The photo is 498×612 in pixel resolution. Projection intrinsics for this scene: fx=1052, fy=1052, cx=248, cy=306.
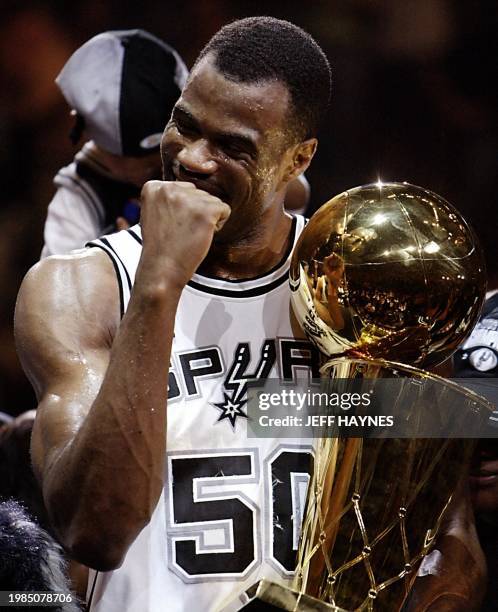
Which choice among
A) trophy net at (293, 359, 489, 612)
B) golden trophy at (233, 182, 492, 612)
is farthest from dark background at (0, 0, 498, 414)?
trophy net at (293, 359, 489, 612)

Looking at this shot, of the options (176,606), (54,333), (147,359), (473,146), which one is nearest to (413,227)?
(147,359)

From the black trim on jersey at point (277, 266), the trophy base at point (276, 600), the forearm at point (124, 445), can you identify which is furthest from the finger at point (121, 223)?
the trophy base at point (276, 600)

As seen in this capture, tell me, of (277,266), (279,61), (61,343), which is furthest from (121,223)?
(61,343)

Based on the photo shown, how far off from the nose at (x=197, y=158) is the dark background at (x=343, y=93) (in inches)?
69.7

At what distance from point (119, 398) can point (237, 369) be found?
0.36m

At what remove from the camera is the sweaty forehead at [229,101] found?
1761 mm

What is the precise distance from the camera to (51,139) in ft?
11.6

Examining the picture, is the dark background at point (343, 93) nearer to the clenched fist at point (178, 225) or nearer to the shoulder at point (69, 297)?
the shoulder at point (69, 297)

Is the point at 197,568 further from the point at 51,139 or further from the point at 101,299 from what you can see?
the point at 51,139

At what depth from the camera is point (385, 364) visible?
162cm

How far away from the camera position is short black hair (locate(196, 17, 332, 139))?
1823 millimetres

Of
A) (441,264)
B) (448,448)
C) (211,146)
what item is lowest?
(448,448)

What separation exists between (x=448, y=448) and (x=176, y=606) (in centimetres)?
51

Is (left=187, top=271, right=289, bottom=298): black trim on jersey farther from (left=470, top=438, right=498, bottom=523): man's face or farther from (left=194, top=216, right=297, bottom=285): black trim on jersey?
(left=470, top=438, right=498, bottom=523): man's face
